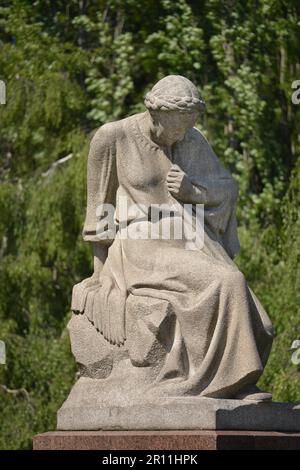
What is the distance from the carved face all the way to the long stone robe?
0.36 feet

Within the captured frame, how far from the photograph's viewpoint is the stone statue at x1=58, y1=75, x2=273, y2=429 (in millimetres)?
12375

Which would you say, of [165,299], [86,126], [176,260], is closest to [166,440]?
[165,299]

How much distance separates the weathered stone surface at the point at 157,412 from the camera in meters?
12.1

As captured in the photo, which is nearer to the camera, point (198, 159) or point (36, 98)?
point (198, 159)

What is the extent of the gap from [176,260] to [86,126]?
33.0 ft

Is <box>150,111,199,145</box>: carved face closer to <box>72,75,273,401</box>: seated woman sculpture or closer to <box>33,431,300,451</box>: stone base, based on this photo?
<box>72,75,273,401</box>: seated woman sculpture

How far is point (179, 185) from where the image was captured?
13.0 m

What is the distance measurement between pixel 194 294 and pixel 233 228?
0.98 metres

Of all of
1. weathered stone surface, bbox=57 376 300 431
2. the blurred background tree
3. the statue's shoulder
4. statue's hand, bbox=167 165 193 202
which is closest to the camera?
weathered stone surface, bbox=57 376 300 431

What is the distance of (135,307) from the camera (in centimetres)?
1261

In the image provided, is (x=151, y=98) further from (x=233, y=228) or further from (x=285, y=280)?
(x=285, y=280)

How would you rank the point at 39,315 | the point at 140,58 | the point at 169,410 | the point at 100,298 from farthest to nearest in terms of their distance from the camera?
the point at 140,58 → the point at 39,315 → the point at 100,298 → the point at 169,410

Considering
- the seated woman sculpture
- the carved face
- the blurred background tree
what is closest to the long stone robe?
the seated woman sculpture

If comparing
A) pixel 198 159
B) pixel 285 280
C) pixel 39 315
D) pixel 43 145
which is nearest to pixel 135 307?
pixel 198 159
